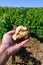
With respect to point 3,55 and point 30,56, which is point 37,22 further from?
point 3,55

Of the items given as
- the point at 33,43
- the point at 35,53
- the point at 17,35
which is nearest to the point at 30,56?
the point at 35,53

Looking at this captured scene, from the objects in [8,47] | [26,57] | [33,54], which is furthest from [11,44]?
[33,54]

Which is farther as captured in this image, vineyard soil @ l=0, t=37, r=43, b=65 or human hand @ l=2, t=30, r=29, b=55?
vineyard soil @ l=0, t=37, r=43, b=65

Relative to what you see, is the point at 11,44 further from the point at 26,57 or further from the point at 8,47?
the point at 26,57

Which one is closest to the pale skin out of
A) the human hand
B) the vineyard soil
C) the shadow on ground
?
the human hand

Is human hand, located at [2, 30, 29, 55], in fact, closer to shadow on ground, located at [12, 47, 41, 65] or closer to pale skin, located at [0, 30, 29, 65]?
pale skin, located at [0, 30, 29, 65]

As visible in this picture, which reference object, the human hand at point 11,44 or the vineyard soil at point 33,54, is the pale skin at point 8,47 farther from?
the vineyard soil at point 33,54

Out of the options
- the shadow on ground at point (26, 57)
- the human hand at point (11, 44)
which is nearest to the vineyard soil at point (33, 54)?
the shadow on ground at point (26, 57)

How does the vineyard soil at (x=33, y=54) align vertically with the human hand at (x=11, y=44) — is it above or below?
below
